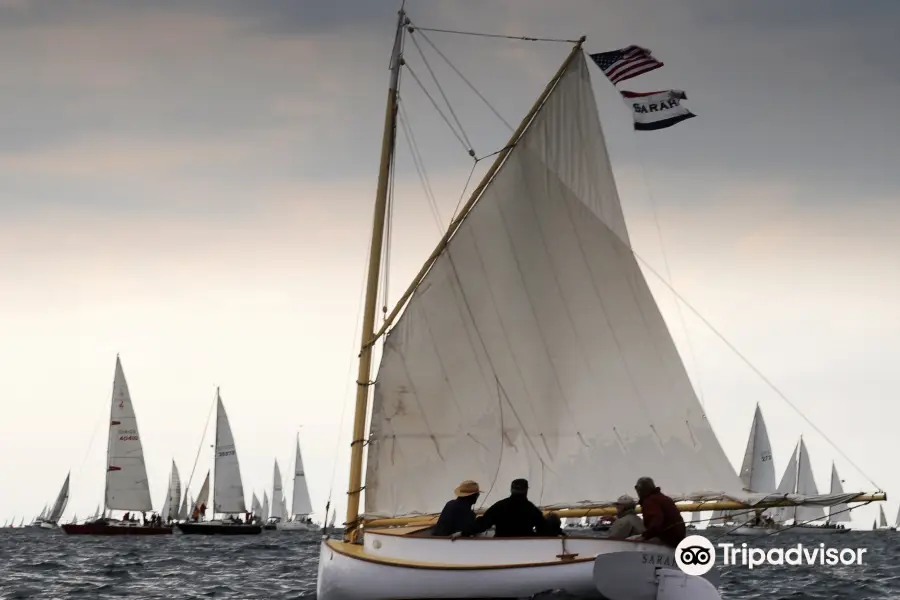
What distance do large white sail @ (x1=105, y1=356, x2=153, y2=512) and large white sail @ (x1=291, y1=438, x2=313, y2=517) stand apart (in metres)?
49.1

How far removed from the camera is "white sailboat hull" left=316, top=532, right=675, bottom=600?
857 inches

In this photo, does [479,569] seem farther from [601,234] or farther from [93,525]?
[93,525]

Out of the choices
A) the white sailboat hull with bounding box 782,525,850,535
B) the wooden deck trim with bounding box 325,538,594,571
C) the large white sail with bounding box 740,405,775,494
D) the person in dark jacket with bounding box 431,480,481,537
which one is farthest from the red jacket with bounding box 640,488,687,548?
the white sailboat hull with bounding box 782,525,850,535

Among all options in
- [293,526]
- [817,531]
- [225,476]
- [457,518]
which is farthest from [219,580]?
[817,531]

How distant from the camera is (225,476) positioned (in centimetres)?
10769

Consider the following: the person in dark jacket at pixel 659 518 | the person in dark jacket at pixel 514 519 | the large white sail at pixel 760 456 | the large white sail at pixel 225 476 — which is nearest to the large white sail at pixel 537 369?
the person in dark jacket at pixel 514 519

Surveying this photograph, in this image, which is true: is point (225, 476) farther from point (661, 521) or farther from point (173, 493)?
point (661, 521)

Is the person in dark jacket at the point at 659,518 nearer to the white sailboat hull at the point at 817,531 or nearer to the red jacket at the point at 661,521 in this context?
the red jacket at the point at 661,521

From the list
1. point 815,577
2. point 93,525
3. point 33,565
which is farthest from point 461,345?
point 93,525

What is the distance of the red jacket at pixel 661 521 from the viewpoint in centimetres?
2183

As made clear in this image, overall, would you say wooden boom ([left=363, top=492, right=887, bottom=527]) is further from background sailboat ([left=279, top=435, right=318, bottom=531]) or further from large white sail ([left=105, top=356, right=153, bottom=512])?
background sailboat ([left=279, top=435, right=318, bottom=531])

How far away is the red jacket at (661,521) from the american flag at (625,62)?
11872 millimetres

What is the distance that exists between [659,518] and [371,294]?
32.0 ft

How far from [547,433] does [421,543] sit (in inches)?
197
